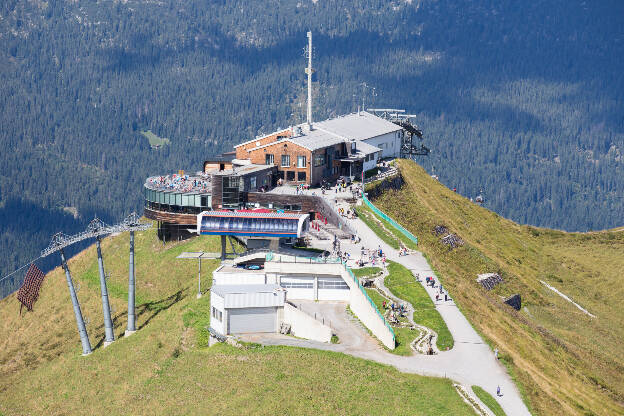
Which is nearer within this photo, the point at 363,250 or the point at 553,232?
the point at 363,250

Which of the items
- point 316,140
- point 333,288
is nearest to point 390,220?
point 316,140

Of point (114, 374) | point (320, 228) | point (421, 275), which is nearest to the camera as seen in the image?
point (114, 374)

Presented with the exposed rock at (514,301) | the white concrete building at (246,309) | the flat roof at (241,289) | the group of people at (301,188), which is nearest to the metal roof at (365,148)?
the group of people at (301,188)

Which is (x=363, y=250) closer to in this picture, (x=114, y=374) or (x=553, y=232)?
(x=114, y=374)

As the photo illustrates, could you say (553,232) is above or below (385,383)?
below

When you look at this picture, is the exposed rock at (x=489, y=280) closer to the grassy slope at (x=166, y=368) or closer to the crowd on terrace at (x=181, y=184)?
the grassy slope at (x=166, y=368)

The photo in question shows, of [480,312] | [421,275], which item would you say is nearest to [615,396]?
[480,312]
